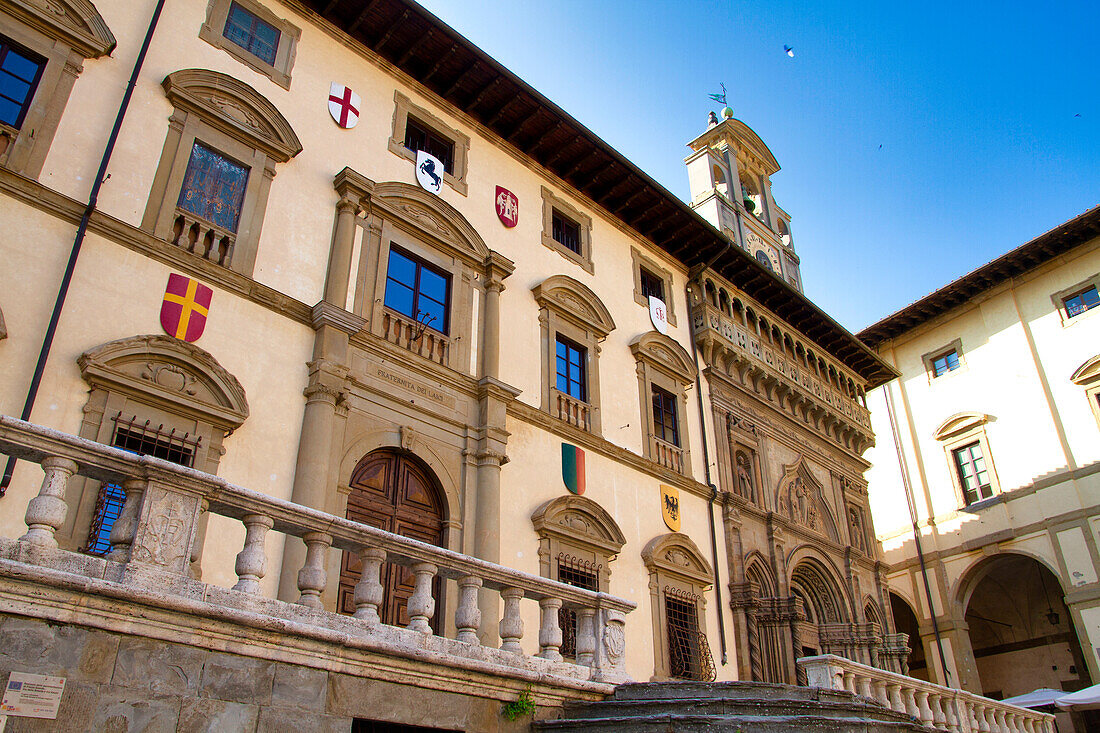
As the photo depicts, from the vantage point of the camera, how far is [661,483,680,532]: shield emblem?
16781 mm

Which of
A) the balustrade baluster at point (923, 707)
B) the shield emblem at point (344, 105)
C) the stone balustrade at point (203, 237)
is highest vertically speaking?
the shield emblem at point (344, 105)

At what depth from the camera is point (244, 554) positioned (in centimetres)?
676

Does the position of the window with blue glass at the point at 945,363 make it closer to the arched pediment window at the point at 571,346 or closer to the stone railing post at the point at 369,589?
the arched pediment window at the point at 571,346

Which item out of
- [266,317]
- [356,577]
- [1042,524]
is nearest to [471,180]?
[266,317]

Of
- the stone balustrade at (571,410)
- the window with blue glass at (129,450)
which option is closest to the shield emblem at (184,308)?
the window with blue glass at (129,450)

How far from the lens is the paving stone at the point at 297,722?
20.4 feet

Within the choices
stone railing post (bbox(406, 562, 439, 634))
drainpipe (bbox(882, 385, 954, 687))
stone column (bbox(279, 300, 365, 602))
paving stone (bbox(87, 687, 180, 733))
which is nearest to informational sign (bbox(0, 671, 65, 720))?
paving stone (bbox(87, 687, 180, 733))

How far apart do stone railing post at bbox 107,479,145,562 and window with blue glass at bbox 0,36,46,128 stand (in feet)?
22.1

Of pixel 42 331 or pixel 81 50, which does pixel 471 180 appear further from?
pixel 42 331

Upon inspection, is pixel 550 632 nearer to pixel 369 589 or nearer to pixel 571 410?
pixel 369 589

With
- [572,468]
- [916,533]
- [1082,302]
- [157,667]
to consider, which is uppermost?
[1082,302]

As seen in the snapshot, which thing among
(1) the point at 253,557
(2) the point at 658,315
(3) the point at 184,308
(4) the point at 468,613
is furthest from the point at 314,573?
(2) the point at 658,315

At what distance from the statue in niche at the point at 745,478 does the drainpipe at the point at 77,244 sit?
13959 millimetres

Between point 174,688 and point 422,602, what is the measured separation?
92.2 inches
